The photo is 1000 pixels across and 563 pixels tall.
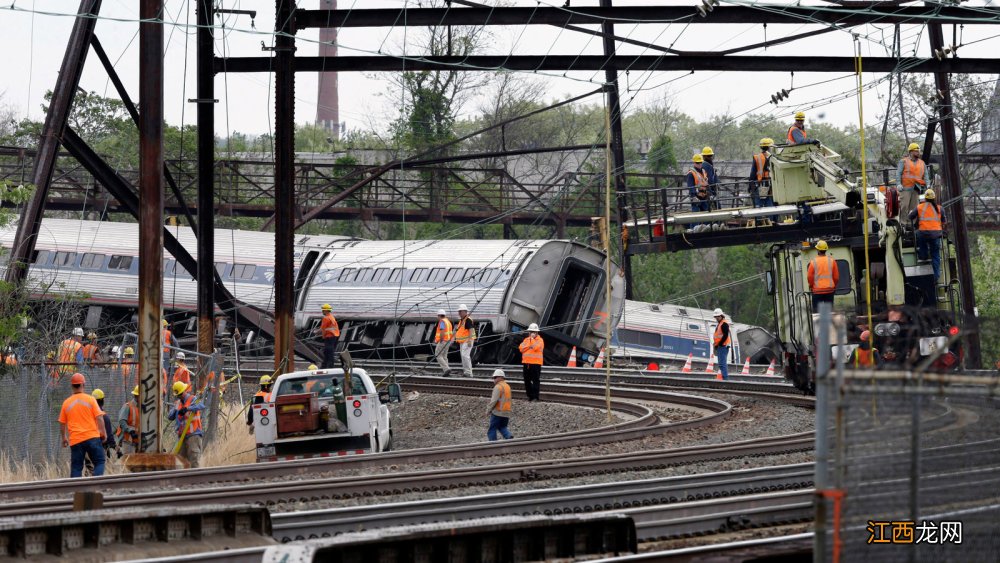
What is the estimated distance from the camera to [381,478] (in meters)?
13.5

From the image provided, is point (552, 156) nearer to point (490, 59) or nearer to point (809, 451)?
point (490, 59)

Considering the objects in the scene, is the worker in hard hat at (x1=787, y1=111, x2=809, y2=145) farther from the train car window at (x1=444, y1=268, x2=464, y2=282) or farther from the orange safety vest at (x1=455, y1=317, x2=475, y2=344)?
the train car window at (x1=444, y1=268, x2=464, y2=282)

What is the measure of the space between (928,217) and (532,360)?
25.7 feet

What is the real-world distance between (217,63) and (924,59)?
509 inches

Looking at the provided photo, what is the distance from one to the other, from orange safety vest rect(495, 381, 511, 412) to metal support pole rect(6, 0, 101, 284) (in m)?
7.87

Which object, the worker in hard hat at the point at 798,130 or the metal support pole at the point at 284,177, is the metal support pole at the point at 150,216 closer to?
the metal support pole at the point at 284,177

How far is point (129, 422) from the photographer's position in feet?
63.9

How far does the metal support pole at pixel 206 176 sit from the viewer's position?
23.7 m

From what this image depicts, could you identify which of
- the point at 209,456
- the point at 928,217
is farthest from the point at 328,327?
the point at 928,217

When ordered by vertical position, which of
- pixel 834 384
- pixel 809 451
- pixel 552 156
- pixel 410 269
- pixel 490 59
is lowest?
pixel 809 451

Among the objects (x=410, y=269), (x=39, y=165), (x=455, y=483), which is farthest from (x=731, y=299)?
(x=455, y=483)

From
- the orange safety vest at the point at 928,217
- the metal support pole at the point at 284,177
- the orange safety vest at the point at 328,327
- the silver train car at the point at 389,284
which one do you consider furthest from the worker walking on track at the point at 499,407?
the silver train car at the point at 389,284

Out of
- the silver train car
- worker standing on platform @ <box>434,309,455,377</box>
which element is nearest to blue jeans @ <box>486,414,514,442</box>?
worker standing on platform @ <box>434,309,455,377</box>

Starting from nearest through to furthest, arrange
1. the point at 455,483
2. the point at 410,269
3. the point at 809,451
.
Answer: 1. the point at 455,483
2. the point at 809,451
3. the point at 410,269
